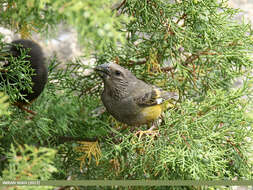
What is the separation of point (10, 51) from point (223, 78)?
1.22 m

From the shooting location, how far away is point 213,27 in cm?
147

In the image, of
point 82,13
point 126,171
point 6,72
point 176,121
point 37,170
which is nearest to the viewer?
point 82,13

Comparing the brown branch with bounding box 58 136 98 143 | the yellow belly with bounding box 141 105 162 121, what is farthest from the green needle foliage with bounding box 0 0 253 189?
the yellow belly with bounding box 141 105 162 121

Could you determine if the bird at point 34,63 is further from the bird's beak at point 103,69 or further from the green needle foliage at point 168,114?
the bird's beak at point 103,69

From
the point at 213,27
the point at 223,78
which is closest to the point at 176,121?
the point at 213,27

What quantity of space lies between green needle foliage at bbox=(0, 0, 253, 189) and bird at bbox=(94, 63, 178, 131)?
0.09 metres

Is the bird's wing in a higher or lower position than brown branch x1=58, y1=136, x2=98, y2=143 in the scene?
higher

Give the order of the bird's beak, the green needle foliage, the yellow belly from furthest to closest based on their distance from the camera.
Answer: the yellow belly → the bird's beak → the green needle foliage

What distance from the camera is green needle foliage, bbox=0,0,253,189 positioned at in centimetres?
136

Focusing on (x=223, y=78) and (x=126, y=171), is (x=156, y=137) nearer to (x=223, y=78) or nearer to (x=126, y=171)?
(x=126, y=171)

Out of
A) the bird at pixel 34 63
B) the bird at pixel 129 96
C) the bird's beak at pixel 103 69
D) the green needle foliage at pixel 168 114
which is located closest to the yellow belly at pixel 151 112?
the bird at pixel 129 96

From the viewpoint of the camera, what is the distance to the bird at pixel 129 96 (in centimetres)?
164

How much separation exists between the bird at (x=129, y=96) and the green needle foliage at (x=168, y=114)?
9 centimetres

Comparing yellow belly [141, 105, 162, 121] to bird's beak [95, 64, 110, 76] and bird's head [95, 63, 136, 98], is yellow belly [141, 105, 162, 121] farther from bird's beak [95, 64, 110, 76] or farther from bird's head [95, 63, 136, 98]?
bird's beak [95, 64, 110, 76]
